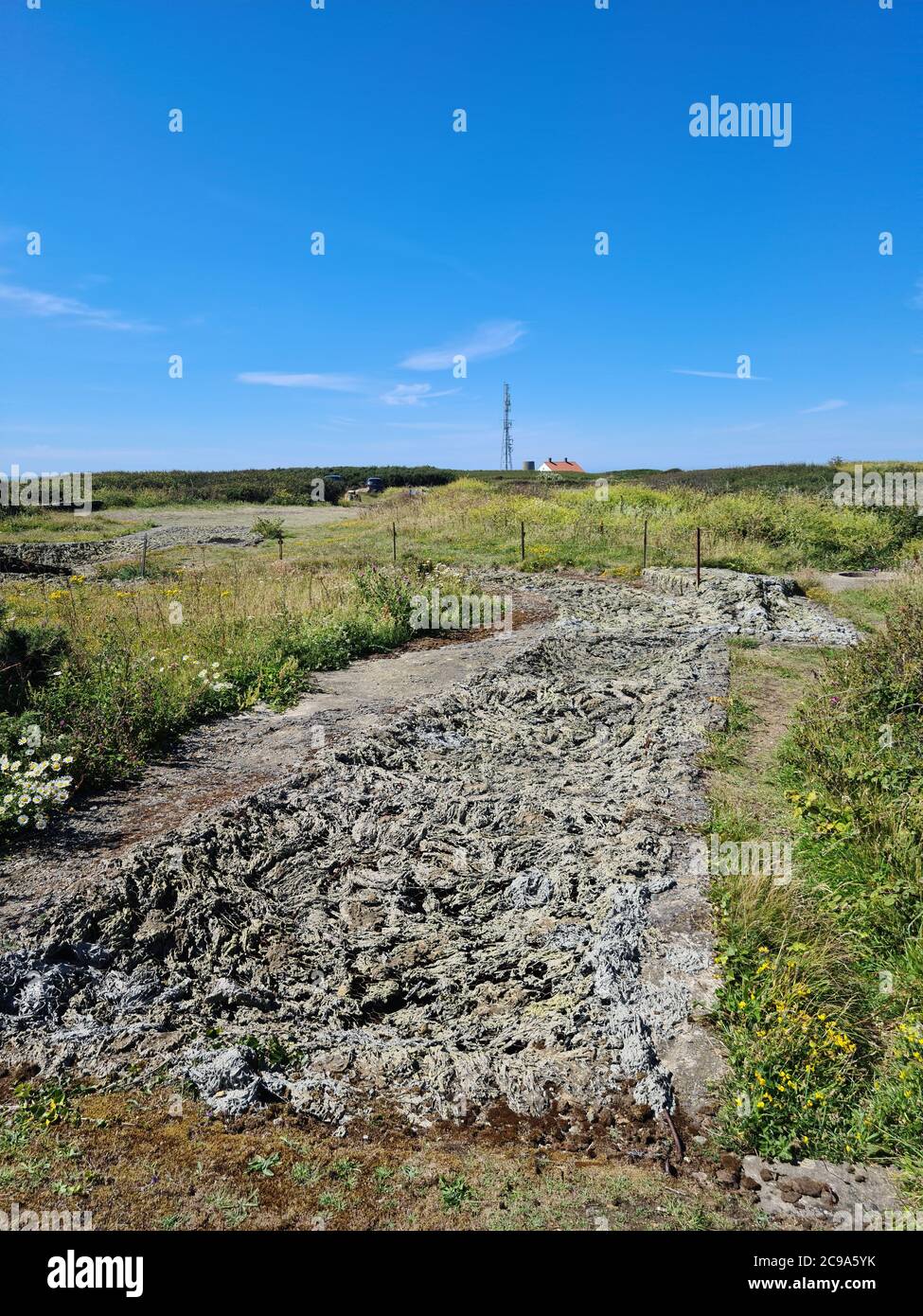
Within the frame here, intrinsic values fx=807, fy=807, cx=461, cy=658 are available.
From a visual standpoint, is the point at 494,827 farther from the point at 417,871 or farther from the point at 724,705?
the point at 724,705

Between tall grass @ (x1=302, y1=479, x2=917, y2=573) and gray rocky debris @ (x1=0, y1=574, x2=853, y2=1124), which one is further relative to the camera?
tall grass @ (x1=302, y1=479, x2=917, y2=573)

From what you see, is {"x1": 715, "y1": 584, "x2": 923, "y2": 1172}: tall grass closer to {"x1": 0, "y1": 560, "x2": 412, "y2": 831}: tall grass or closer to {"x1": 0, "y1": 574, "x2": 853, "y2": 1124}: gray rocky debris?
{"x1": 0, "y1": 574, "x2": 853, "y2": 1124}: gray rocky debris

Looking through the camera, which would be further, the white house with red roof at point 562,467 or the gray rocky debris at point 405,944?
the white house with red roof at point 562,467

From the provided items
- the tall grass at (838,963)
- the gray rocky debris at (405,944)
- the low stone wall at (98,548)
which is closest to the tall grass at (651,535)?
the low stone wall at (98,548)

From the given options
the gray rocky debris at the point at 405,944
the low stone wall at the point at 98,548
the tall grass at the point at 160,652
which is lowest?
the gray rocky debris at the point at 405,944

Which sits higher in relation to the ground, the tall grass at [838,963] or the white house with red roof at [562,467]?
the white house with red roof at [562,467]

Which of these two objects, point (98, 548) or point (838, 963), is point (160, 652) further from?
point (98, 548)

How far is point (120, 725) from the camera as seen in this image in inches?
276

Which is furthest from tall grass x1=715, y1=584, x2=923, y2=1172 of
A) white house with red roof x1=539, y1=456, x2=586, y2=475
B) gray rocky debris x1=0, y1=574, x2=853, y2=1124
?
white house with red roof x1=539, y1=456, x2=586, y2=475

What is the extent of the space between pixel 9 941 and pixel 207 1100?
5.20 feet

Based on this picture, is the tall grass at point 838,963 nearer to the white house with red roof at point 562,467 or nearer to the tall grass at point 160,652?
the tall grass at point 160,652

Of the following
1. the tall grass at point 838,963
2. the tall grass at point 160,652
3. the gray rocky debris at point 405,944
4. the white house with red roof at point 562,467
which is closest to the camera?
the tall grass at point 838,963

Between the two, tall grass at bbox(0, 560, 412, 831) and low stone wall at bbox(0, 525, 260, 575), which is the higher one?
low stone wall at bbox(0, 525, 260, 575)
